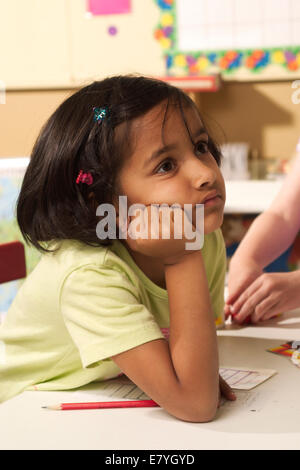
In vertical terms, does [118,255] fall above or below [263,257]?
above

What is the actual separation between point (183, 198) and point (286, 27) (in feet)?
7.02

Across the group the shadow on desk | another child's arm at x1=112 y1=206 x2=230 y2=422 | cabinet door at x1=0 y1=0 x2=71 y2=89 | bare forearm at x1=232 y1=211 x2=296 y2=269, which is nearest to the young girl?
another child's arm at x1=112 y1=206 x2=230 y2=422

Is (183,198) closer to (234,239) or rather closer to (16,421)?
(16,421)

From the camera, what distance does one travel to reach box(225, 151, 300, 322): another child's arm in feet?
3.22

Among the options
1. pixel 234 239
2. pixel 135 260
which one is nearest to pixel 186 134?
pixel 135 260

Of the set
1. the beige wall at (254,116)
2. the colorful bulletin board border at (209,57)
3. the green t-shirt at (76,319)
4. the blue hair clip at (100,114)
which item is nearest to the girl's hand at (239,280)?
the green t-shirt at (76,319)

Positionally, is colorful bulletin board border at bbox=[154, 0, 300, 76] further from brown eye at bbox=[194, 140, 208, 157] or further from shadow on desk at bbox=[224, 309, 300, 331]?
brown eye at bbox=[194, 140, 208, 157]

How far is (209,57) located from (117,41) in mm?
397

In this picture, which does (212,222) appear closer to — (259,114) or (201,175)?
(201,175)

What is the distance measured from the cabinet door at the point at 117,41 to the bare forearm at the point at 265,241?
159 cm

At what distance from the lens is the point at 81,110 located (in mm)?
795

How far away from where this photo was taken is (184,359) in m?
0.69

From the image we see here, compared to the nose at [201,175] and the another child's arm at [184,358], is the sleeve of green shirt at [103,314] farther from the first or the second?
the nose at [201,175]

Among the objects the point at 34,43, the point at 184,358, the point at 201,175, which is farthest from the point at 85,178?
the point at 34,43
